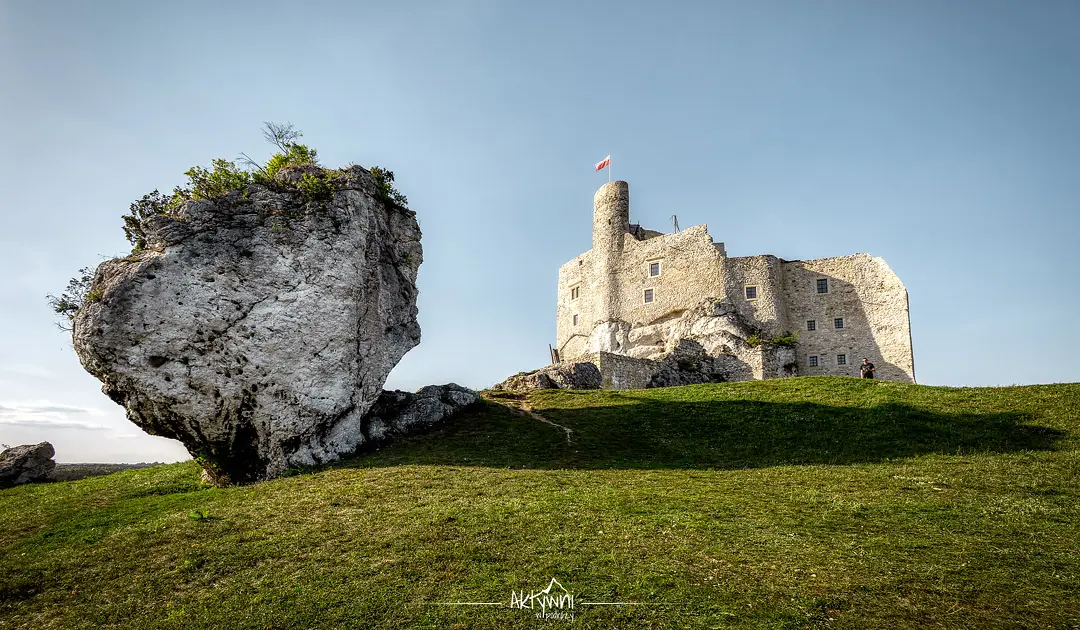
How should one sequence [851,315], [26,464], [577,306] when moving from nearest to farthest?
[26,464] < [851,315] < [577,306]

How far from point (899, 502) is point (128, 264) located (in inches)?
920

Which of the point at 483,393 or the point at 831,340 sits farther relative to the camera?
the point at 831,340

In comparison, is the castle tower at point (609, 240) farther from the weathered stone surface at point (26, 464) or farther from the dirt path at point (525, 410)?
the weathered stone surface at point (26, 464)

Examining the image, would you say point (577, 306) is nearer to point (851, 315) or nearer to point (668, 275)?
point (668, 275)

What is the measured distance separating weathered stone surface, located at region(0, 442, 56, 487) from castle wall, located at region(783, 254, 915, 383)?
5065cm

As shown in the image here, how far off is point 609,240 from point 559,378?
26995 millimetres

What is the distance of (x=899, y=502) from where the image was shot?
1321 centimetres

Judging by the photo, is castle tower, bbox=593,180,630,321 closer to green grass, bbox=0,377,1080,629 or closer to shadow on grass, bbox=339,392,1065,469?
shadow on grass, bbox=339,392,1065,469

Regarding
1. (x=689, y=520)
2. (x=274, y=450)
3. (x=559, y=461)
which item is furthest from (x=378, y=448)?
(x=689, y=520)

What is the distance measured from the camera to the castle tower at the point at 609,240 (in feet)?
192

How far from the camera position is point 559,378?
118ft

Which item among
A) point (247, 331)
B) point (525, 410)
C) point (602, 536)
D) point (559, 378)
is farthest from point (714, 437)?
point (247, 331)

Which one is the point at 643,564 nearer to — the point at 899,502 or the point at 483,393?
the point at 899,502

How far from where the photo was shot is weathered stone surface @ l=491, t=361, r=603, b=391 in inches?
1375
